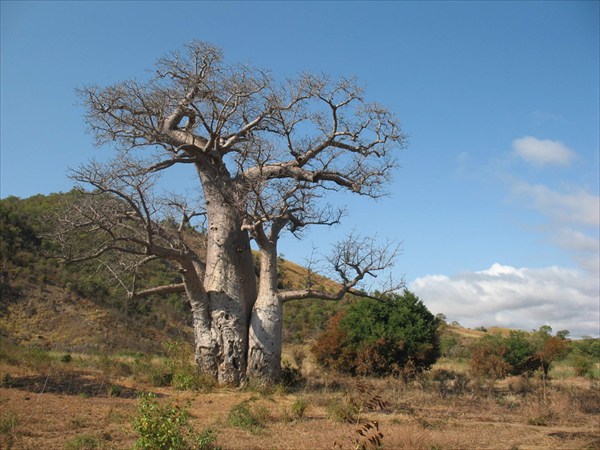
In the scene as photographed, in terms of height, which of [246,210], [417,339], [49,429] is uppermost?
[246,210]

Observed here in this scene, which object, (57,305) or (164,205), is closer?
(164,205)

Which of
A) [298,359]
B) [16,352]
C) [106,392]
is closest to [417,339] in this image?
Answer: [298,359]

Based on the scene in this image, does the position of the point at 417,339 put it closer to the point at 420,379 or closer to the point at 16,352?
the point at 420,379

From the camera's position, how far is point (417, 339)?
50.7ft

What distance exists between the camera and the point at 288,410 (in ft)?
29.9

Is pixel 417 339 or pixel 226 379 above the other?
pixel 417 339

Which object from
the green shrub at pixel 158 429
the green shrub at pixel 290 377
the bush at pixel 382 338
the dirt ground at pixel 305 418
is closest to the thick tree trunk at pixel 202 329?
the dirt ground at pixel 305 418

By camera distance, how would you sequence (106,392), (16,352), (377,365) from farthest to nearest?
(377,365) < (16,352) < (106,392)

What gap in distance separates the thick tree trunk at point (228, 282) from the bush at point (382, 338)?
3.73m

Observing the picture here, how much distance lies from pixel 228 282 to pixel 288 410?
11.9ft

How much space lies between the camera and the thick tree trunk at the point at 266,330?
1165cm

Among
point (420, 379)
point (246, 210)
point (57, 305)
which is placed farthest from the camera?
point (57, 305)

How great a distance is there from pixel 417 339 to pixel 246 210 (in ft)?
21.9

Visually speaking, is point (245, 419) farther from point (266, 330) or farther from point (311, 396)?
point (266, 330)
